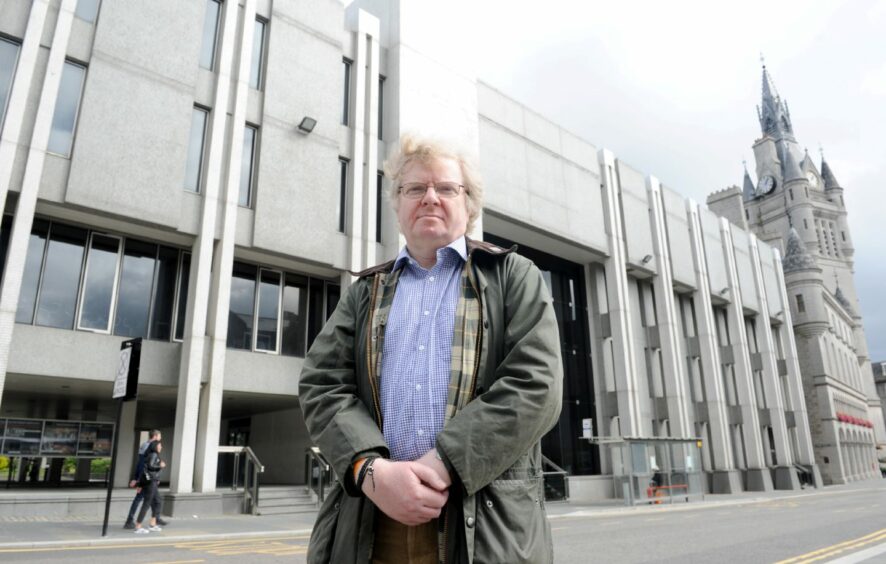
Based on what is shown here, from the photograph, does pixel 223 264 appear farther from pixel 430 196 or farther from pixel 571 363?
pixel 571 363

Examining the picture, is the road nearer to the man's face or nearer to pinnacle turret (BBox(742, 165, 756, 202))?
the man's face

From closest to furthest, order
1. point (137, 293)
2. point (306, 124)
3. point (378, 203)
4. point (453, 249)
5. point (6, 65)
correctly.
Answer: point (453, 249)
point (6, 65)
point (137, 293)
point (306, 124)
point (378, 203)

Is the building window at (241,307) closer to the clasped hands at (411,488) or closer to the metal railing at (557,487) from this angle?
the metal railing at (557,487)

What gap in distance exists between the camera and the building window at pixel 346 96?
20.8 meters

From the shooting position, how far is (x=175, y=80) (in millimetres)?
16500

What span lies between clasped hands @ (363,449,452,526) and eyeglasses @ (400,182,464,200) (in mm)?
1030

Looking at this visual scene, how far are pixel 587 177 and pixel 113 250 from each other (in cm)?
2060

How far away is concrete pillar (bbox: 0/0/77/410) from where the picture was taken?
43.7 feet

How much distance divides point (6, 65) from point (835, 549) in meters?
19.6

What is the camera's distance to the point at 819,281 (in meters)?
51.3

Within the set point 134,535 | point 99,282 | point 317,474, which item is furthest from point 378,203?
point 134,535

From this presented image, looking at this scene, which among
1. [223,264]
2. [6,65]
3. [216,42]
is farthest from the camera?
[216,42]

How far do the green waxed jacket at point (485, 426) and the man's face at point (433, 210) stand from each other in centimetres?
14

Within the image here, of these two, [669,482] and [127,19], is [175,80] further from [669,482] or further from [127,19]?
[669,482]
